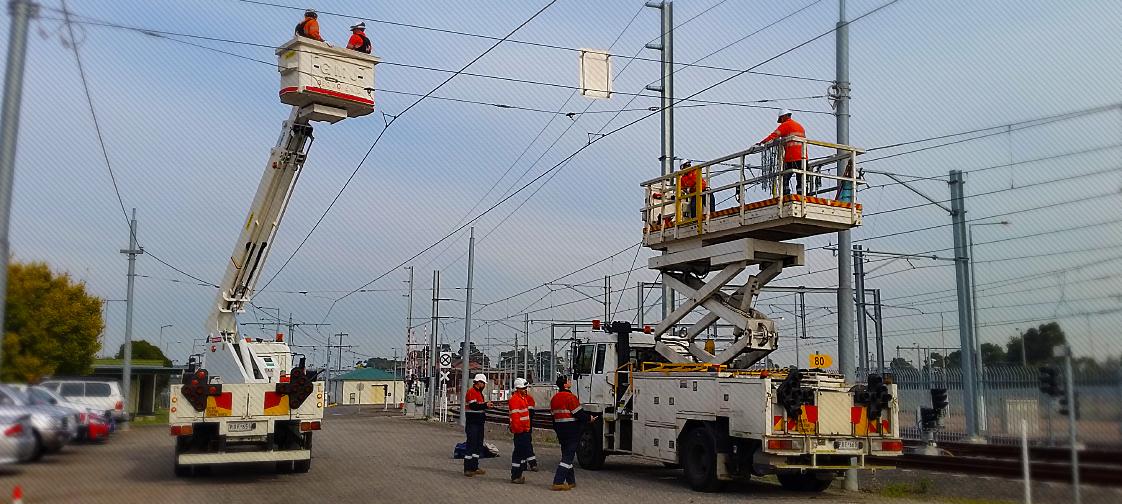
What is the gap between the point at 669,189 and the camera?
56.4 feet

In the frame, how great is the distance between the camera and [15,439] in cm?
1302

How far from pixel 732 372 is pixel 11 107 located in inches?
411

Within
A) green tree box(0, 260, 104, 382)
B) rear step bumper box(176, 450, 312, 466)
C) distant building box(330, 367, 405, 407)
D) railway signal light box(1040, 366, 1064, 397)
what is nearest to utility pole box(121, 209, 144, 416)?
green tree box(0, 260, 104, 382)

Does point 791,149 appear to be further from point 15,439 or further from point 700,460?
point 15,439

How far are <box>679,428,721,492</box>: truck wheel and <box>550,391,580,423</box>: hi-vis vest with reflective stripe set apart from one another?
6.25 ft

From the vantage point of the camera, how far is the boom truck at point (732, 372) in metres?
13.7

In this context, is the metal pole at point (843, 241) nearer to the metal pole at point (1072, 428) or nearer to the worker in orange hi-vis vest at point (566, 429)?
the worker in orange hi-vis vest at point (566, 429)

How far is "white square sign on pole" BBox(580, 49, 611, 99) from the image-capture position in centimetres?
1770

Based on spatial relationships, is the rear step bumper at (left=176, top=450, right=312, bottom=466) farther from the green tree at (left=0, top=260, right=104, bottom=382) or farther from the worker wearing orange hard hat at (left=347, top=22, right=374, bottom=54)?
the worker wearing orange hard hat at (left=347, top=22, right=374, bottom=54)

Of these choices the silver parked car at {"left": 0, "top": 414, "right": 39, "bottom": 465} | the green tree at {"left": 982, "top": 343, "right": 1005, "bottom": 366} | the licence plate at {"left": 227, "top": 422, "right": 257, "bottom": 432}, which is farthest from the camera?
the licence plate at {"left": 227, "top": 422, "right": 257, "bottom": 432}

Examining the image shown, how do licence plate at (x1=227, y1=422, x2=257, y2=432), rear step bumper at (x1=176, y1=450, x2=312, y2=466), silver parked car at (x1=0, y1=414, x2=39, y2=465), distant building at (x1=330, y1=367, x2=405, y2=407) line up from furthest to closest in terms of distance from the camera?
distant building at (x1=330, y1=367, x2=405, y2=407), licence plate at (x1=227, y1=422, x2=257, y2=432), rear step bumper at (x1=176, y1=450, x2=312, y2=466), silver parked car at (x1=0, y1=414, x2=39, y2=465)

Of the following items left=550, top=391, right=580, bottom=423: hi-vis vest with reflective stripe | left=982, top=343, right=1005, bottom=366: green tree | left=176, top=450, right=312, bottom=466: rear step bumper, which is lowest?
left=176, top=450, right=312, bottom=466: rear step bumper

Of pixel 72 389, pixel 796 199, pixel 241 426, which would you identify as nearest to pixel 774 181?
pixel 796 199

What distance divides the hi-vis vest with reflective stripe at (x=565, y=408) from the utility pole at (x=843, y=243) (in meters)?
4.53
